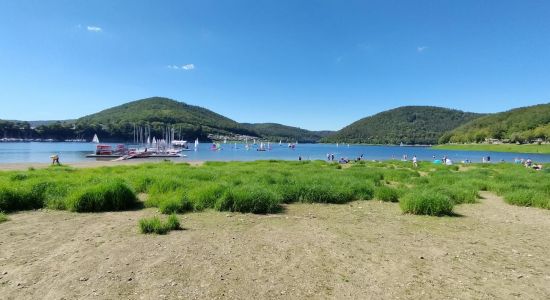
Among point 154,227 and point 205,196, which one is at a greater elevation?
point 205,196

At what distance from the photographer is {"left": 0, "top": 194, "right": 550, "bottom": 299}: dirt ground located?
624 cm

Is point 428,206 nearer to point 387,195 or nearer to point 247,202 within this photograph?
point 387,195

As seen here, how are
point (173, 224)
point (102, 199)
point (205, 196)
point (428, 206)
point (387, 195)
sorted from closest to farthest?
1. point (173, 224)
2. point (102, 199)
3. point (428, 206)
4. point (205, 196)
5. point (387, 195)

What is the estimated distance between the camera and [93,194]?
535 inches

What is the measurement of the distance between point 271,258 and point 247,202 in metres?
5.65

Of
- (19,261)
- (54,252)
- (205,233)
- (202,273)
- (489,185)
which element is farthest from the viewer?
(489,185)

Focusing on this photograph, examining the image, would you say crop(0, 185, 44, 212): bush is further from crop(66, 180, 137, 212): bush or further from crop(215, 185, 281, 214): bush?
crop(215, 185, 281, 214): bush

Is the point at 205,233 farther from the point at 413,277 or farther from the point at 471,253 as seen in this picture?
the point at 471,253

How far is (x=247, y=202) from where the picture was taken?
1353cm

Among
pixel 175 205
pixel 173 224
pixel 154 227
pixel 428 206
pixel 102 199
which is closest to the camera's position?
pixel 154 227

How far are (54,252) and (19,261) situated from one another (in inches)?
29.6

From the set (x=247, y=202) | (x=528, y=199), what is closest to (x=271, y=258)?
(x=247, y=202)

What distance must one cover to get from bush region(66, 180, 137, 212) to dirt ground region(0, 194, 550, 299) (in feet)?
2.09

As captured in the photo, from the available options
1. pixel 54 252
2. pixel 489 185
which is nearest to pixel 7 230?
pixel 54 252
